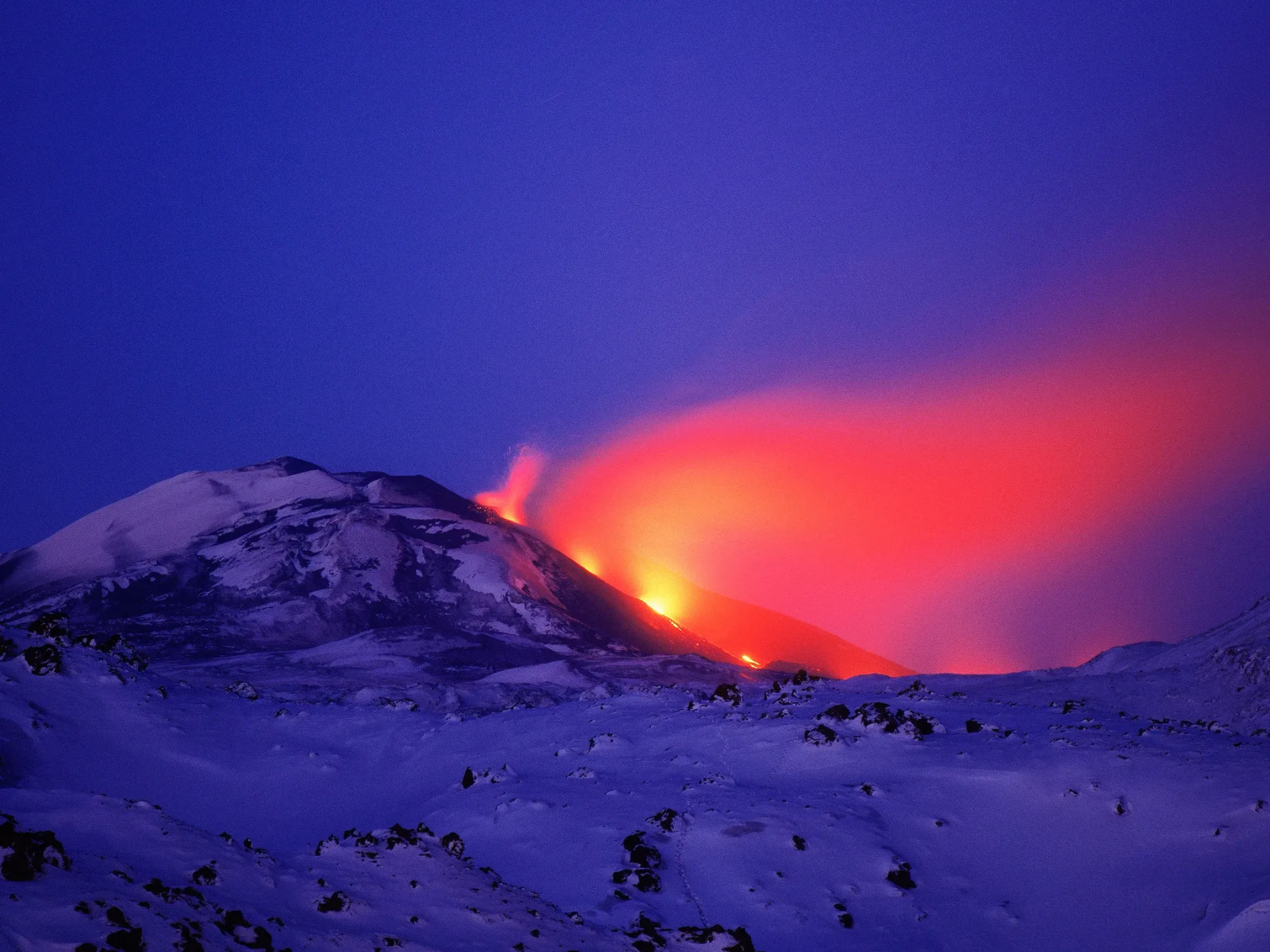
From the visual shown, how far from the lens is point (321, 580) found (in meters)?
84.9

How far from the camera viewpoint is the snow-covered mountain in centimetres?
7500

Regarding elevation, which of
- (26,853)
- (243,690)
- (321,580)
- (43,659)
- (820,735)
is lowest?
(26,853)

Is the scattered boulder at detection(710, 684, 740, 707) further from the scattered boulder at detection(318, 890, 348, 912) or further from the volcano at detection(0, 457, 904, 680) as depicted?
the volcano at detection(0, 457, 904, 680)

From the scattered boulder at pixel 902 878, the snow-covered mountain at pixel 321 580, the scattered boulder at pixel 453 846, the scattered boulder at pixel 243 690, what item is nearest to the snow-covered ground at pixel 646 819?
the scattered boulder at pixel 902 878

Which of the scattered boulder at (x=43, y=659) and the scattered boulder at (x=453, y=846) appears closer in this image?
the scattered boulder at (x=453, y=846)

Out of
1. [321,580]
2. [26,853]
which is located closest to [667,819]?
[26,853]

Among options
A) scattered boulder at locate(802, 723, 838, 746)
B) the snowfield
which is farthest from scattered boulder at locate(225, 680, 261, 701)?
scattered boulder at locate(802, 723, 838, 746)

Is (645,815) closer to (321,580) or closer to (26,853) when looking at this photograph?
(26,853)

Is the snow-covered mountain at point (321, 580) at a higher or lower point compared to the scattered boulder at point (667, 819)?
higher

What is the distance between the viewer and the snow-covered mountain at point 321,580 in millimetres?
75000

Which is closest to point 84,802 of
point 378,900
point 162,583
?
point 378,900

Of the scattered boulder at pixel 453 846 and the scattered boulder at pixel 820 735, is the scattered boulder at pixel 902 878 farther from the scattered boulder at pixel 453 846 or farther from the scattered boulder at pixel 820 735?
the scattered boulder at pixel 453 846

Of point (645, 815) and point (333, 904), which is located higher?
point (645, 815)

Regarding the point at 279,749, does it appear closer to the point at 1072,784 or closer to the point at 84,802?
the point at 84,802
